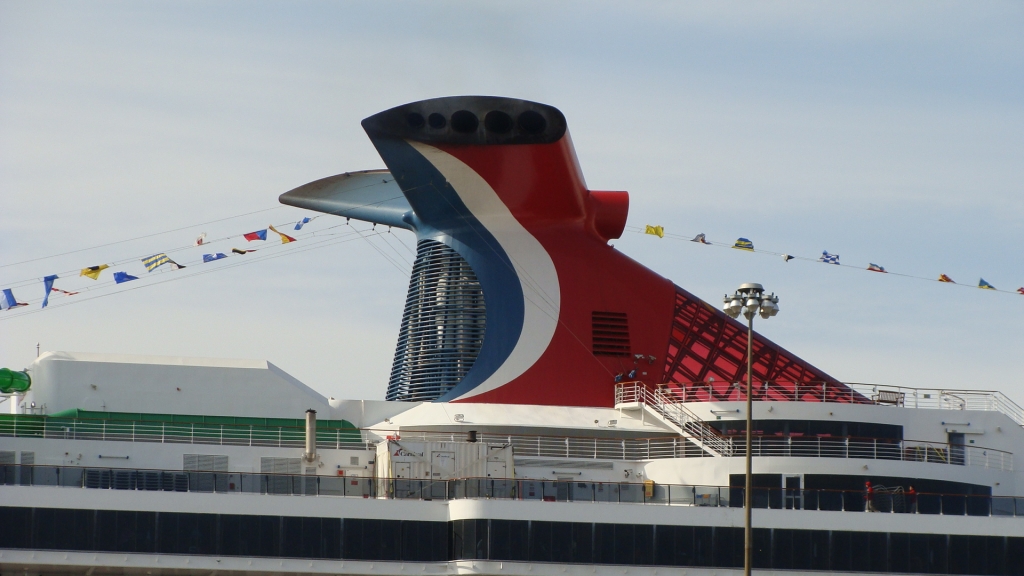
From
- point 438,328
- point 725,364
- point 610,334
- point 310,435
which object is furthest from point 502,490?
point 725,364

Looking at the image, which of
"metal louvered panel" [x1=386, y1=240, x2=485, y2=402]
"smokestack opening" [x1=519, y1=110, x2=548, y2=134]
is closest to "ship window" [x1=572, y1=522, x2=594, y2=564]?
"metal louvered panel" [x1=386, y1=240, x2=485, y2=402]

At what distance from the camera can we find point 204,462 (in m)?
42.4

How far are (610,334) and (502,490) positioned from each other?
9.29 metres

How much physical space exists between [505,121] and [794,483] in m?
13.0

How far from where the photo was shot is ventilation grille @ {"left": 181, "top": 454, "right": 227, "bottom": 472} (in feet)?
139

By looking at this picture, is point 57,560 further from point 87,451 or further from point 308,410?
point 308,410

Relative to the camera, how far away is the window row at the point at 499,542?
3844cm

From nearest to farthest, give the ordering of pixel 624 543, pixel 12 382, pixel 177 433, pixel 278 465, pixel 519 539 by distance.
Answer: pixel 519 539
pixel 624 543
pixel 278 465
pixel 177 433
pixel 12 382

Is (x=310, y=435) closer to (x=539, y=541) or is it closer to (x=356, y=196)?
(x=539, y=541)

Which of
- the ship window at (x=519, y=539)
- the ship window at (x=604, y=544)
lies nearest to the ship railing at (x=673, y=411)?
the ship window at (x=604, y=544)

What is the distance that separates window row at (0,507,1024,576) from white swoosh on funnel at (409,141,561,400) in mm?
7950

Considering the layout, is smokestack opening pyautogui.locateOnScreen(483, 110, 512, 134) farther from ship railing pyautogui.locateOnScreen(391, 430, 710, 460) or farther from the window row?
the window row

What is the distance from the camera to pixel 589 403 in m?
46.9

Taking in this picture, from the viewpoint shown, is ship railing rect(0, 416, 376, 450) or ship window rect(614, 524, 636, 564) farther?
ship railing rect(0, 416, 376, 450)
